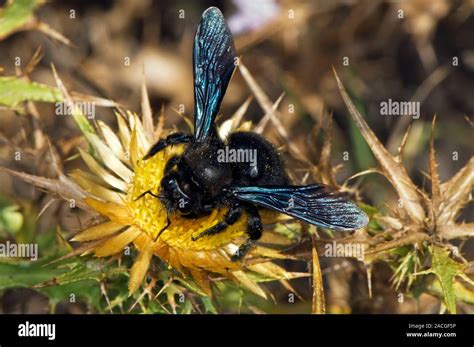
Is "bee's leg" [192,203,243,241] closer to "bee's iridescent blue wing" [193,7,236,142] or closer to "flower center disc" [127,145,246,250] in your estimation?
"flower center disc" [127,145,246,250]

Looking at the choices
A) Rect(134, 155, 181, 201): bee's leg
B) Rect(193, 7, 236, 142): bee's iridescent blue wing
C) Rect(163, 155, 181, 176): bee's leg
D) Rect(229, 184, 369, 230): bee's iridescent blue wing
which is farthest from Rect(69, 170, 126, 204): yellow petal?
Rect(229, 184, 369, 230): bee's iridescent blue wing

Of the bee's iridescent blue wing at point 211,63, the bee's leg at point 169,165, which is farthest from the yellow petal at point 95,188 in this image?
the bee's iridescent blue wing at point 211,63

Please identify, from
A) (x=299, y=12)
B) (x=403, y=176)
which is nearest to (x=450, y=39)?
(x=299, y=12)

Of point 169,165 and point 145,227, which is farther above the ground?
point 169,165

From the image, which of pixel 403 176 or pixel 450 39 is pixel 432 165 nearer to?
pixel 403 176

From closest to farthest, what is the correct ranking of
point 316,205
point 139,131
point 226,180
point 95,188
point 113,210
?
point 316,205 < point 226,180 < point 113,210 < point 95,188 < point 139,131

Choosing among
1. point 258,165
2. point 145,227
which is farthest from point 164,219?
point 258,165

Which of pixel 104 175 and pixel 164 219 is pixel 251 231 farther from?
pixel 104 175
